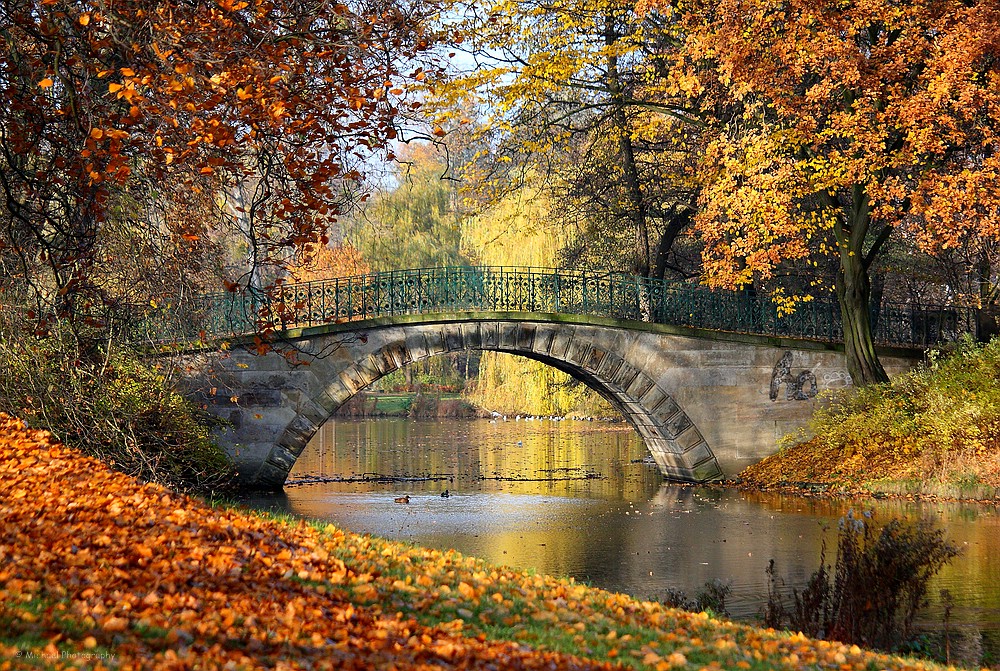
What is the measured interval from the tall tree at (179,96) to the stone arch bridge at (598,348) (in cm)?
881

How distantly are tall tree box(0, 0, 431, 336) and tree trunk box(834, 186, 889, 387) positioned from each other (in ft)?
39.7

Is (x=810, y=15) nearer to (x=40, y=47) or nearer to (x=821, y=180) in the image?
(x=821, y=180)

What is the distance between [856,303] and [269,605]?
53.1 ft

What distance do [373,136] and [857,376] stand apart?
13567 mm

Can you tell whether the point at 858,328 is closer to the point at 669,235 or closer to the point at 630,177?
the point at 669,235

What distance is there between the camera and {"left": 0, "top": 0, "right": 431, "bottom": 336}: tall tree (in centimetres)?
808

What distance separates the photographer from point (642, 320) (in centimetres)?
2084

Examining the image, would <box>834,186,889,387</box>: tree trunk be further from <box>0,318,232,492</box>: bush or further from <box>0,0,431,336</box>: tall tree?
<box>0,318,232,492</box>: bush

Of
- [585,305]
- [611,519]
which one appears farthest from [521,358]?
[611,519]

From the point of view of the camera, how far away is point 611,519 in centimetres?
1639

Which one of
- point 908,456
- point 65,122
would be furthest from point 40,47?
point 908,456

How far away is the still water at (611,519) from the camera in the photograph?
11523 mm

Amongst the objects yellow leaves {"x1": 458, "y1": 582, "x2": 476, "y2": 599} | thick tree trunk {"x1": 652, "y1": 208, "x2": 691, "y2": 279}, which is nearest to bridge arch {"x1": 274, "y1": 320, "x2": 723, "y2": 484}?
thick tree trunk {"x1": 652, "y1": 208, "x2": 691, "y2": 279}

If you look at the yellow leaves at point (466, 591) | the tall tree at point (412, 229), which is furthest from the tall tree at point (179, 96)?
the tall tree at point (412, 229)
